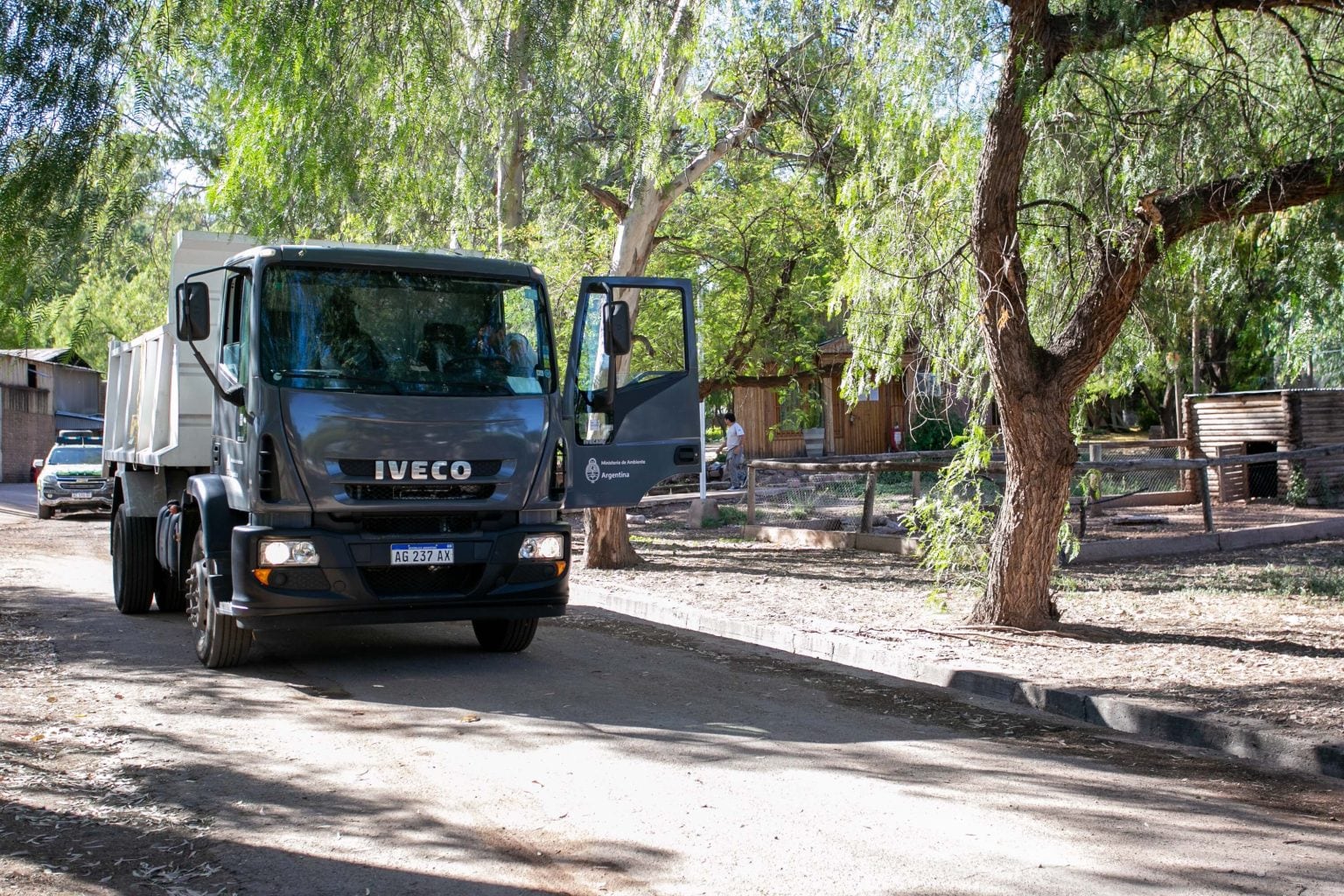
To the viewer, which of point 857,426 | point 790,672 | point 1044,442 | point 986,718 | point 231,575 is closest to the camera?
point 986,718

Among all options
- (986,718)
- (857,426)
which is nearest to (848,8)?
(986,718)

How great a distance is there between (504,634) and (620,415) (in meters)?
1.98

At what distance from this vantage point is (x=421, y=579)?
8.39 metres

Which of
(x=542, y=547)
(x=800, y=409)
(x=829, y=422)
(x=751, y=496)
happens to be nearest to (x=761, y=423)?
(x=829, y=422)

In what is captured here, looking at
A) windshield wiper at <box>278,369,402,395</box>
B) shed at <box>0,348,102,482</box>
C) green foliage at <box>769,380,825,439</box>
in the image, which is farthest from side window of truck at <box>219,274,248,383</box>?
shed at <box>0,348,102,482</box>

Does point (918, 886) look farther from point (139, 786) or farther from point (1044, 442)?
point (1044, 442)

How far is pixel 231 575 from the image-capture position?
832 cm

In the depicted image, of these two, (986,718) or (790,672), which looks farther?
(790,672)

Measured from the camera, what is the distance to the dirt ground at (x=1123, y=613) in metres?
8.16

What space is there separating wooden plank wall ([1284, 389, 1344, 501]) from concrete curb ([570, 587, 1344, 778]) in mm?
13223

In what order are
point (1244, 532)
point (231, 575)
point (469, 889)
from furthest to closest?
point (1244, 532) → point (231, 575) → point (469, 889)

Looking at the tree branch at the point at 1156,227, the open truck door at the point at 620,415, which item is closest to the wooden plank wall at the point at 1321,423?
the tree branch at the point at 1156,227

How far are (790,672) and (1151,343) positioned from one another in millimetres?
5247

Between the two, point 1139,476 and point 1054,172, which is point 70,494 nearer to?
point 1139,476
